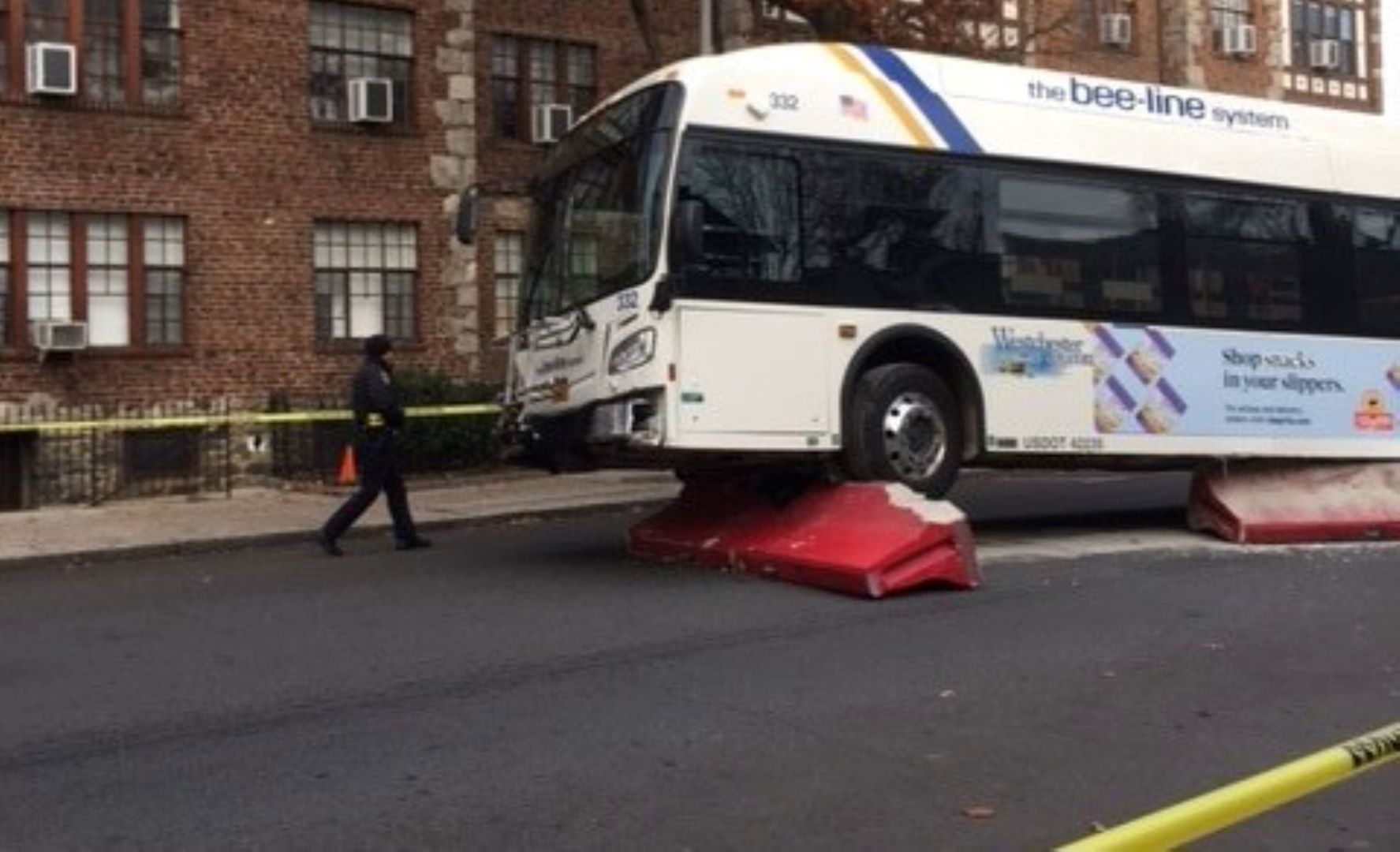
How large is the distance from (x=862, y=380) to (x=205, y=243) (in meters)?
12.3

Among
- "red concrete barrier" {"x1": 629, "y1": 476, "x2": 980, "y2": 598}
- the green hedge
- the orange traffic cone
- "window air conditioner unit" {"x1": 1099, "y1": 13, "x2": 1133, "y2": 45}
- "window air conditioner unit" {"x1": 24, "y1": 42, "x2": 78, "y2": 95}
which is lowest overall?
"red concrete barrier" {"x1": 629, "y1": 476, "x2": 980, "y2": 598}

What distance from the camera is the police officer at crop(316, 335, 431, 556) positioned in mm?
12500

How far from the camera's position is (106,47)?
19.5 metres

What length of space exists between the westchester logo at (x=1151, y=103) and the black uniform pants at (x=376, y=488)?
19.5 ft

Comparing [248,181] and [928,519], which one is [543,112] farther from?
[928,519]

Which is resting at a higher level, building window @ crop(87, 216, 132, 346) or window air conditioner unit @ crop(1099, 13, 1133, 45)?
window air conditioner unit @ crop(1099, 13, 1133, 45)

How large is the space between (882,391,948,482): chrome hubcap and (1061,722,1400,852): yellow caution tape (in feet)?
23.1

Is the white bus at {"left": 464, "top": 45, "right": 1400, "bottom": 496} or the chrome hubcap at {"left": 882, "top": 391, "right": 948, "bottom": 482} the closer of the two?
the white bus at {"left": 464, "top": 45, "right": 1400, "bottom": 496}

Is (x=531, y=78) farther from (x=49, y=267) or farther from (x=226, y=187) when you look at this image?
(x=49, y=267)

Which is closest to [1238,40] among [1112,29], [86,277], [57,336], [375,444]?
[1112,29]

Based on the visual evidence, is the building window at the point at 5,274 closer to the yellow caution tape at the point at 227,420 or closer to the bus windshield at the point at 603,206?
the yellow caution tape at the point at 227,420

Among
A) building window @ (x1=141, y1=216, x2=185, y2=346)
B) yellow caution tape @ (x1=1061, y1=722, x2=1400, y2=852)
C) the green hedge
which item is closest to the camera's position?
yellow caution tape @ (x1=1061, y1=722, x2=1400, y2=852)

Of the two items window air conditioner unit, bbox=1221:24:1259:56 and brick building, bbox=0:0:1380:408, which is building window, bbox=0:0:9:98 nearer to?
brick building, bbox=0:0:1380:408

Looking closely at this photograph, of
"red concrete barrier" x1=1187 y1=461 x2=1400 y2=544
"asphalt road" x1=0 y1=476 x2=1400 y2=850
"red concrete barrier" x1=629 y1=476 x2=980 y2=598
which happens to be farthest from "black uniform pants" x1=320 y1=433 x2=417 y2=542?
"red concrete barrier" x1=1187 y1=461 x2=1400 y2=544
